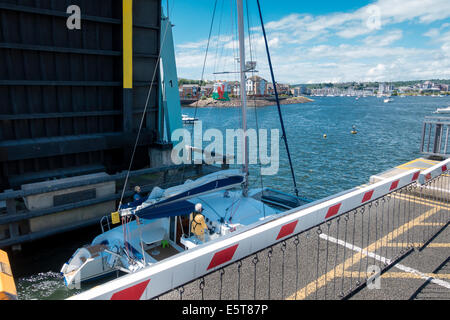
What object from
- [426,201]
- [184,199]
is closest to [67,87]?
[184,199]

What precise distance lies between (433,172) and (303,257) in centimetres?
319

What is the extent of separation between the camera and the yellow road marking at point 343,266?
3.87 metres

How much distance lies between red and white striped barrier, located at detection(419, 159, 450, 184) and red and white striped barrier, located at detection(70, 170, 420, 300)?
2.52 m

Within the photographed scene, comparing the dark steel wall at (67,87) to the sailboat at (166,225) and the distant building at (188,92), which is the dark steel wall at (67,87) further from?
the distant building at (188,92)

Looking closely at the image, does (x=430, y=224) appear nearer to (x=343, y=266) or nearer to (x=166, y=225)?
(x=343, y=266)

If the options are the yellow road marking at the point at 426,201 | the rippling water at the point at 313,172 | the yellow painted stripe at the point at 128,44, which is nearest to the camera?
the yellow road marking at the point at 426,201

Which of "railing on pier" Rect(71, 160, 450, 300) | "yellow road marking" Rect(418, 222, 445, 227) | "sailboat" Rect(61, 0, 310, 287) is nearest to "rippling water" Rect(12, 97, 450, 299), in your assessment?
"sailboat" Rect(61, 0, 310, 287)

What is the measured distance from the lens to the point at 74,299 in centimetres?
205

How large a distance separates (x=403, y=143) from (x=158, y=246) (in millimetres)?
35510

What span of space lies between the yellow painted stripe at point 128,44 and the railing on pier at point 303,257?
9.55m

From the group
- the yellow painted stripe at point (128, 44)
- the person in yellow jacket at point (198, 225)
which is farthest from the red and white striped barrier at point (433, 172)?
the yellow painted stripe at point (128, 44)

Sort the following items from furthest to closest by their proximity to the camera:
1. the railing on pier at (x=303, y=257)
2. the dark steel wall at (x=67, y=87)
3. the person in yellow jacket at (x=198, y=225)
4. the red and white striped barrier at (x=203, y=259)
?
the dark steel wall at (x=67, y=87)
the person in yellow jacket at (x=198, y=225)
the railing on pier at (x=303, y=257)
the red and white striped barrier at (x=203, y=259)
